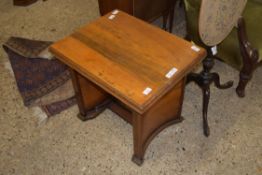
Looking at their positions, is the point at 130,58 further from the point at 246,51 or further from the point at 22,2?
the point at 22,2

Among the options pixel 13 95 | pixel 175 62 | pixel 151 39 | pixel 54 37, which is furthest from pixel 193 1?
pixel 13 95

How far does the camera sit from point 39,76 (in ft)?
6.76

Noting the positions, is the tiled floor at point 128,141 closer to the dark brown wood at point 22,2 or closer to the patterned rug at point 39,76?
the patterned rug at point 39,76

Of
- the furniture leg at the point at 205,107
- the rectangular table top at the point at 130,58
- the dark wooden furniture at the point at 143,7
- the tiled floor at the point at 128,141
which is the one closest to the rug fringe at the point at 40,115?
the tiled floor at the point at 128,141

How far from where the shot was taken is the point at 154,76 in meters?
1.28

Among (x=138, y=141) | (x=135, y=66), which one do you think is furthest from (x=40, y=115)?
(x=135, y=66)

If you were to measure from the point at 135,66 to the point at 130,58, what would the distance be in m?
0.06

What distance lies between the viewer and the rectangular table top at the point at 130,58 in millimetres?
1236

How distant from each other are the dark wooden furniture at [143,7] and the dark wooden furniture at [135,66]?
1.08 ft

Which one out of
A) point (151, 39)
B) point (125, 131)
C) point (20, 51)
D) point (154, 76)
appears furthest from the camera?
point (20, 51)

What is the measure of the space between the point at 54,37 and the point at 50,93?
0.68 meters

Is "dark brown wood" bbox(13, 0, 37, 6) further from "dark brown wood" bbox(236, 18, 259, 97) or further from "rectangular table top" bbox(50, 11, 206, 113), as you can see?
"dark brown wood" bbox(236, 18, 259, 97)

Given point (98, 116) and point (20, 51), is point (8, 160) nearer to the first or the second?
point (98, 116)

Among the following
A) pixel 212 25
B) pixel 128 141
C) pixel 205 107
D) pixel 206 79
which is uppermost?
pixel 212 25
